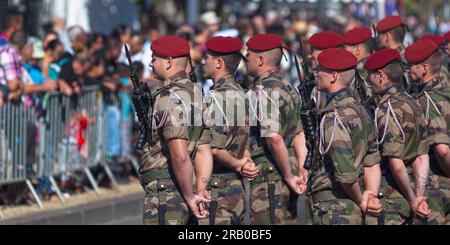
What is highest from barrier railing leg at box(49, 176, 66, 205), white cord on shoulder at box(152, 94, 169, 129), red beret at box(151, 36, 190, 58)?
red beret at box(151, 36, 190, 58)

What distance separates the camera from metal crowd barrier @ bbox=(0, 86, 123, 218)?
546 inches

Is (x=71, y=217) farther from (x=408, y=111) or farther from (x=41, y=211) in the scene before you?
(x=408, y=111)

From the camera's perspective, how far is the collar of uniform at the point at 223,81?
10422 millimetres

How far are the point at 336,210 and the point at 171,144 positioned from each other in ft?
4.11

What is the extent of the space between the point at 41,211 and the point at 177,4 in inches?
1088

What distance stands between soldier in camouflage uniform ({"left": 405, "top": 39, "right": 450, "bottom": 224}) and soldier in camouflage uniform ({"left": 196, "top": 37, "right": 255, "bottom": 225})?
1.41 m

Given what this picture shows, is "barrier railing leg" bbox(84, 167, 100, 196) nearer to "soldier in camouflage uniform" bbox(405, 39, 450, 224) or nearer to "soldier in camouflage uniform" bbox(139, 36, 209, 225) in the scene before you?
"soldier in camouflage uniform" bbox(405, 39, 450, 224)

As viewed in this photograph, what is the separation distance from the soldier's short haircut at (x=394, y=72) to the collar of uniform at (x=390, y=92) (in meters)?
0.05

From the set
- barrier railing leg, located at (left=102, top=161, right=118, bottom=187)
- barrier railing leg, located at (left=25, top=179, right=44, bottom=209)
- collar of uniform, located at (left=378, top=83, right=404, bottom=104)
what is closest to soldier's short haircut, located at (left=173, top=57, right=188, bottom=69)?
collar of uniform, located at (left=378, top=83, right=404, bottom=104)

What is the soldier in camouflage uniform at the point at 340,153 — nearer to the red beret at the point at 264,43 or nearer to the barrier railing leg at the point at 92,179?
the red beret at the point at 264,43

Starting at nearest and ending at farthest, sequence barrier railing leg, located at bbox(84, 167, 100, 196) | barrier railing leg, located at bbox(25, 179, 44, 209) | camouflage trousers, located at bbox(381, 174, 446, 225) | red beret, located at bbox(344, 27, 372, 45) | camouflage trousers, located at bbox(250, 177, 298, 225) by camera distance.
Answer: camouflage trousers, located at bbox(381, 174, 446, 225) → camouflage trousers, located at bbox(250, 177, 298, 225) → red beret, located at bbox(344, 27, 372, 45) → barrier railing leg, located at bbox(25, 179, 44, 209) → barrier railing leg, located at bbox(84, 167, 100, 196)

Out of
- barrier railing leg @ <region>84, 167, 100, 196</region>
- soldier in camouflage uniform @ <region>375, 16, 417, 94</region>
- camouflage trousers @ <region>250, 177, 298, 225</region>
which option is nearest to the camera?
camouflage trousers @ <region>250, 177, 298, 225</region>

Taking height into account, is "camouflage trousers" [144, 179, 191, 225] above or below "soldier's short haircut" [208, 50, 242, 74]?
below

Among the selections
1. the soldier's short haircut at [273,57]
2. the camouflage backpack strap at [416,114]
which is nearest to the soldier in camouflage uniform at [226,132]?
the soldier's short haircut at [273,57]
